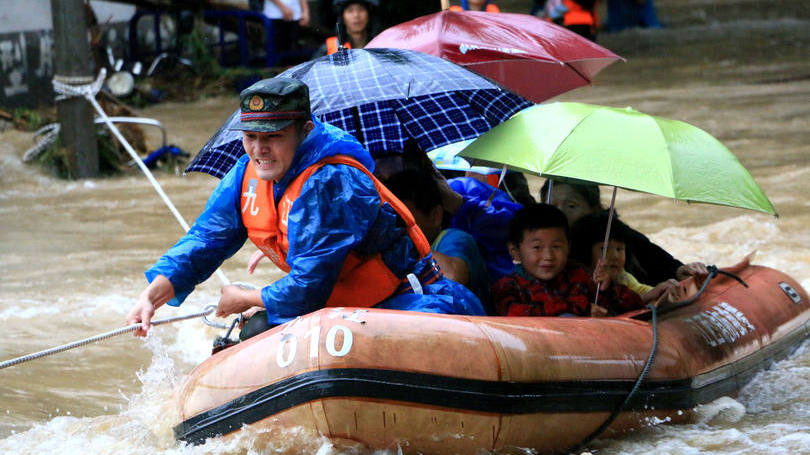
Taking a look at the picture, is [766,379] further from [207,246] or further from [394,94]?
[207,246]

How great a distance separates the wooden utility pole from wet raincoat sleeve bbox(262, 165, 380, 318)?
6450 mm

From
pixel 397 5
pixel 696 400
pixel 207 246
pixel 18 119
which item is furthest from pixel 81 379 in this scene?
pixel 397 5

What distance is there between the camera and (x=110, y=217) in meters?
9.20

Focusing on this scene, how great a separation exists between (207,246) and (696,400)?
1.97 metres

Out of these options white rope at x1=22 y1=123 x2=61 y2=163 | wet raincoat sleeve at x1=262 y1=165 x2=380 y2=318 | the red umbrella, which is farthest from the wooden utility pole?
wet raincoat sleeve at x1=262 y1=165 x2=380 y2=318

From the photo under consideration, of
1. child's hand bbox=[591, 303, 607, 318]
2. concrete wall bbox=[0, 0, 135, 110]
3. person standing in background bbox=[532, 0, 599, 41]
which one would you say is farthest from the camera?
person standing in background bbox=[532, 0, 599, 41]

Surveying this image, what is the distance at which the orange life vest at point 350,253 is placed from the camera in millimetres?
3871

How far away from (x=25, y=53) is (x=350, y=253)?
31.6 ft

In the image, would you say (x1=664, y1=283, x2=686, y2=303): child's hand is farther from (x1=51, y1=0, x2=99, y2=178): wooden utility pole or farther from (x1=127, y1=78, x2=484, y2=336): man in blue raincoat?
(x1=51, y1=0, x2=99, y2=178): wooden utility pole

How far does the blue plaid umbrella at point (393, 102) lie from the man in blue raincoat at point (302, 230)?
521mm

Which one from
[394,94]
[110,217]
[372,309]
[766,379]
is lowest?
[110,217]

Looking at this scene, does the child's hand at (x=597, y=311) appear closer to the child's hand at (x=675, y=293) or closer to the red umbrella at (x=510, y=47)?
the child's hand at (x=675, y=293)

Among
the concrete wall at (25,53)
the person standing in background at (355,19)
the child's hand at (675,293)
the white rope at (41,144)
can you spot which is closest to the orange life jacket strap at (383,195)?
the child's hand at (675,293)

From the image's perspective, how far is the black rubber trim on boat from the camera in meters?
3.67
